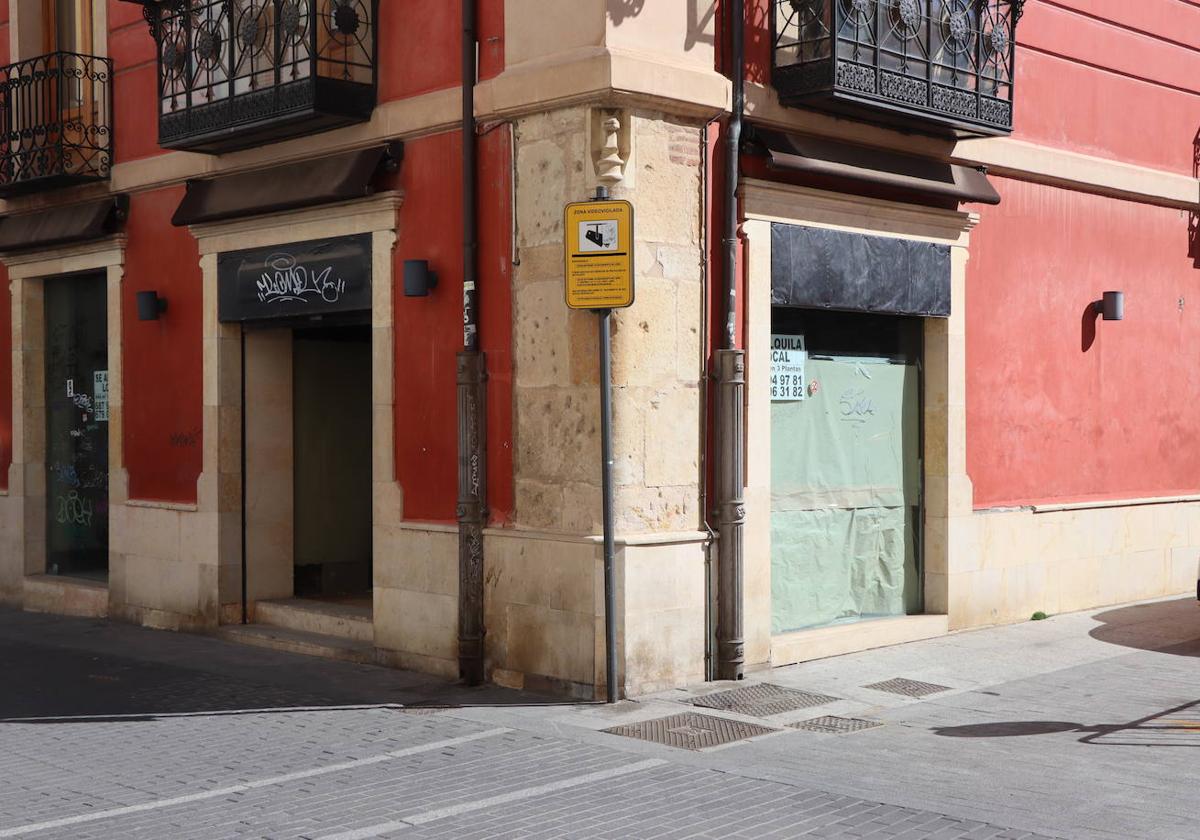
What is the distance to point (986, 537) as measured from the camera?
12.3 meters

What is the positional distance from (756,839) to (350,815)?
76.3 inches

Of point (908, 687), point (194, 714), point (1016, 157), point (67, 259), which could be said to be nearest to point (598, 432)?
point (908, 687)

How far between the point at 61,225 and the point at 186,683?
6152 mm

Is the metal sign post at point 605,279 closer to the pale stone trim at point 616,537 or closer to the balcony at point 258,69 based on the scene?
the pale stone trim at point 616,537

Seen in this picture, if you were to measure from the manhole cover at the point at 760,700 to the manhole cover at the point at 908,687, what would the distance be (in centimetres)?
53

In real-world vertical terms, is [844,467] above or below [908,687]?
above

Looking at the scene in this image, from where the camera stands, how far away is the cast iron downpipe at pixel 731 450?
9.97 metres

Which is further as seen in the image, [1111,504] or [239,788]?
[1111,504]

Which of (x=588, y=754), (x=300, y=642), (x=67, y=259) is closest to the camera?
(x=588, y=754)

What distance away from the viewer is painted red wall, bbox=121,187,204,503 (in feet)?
43.0

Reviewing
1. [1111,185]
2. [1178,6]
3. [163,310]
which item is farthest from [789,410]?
[1178,6]

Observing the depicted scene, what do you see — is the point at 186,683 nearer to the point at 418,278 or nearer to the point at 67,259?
the point at 418,278

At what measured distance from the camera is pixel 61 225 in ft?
47.3

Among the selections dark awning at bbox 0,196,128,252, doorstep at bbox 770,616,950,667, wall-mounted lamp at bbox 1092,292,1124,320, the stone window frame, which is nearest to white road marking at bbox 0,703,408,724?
the stone window frame
